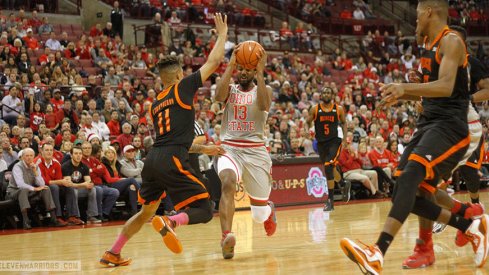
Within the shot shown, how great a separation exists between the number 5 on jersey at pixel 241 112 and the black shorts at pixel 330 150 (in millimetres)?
5876

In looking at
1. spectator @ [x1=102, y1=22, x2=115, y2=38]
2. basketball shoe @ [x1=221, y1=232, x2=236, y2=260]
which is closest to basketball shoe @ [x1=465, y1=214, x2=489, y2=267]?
basketball shoe @ [x1=221, y1=232, x2=236, y2=260]

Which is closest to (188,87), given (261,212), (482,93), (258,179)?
(258,179)

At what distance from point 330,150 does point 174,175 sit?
7417 mm

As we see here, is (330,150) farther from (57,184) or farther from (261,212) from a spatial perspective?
(261,212)

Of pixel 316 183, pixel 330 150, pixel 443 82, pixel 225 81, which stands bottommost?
pixel 316 183

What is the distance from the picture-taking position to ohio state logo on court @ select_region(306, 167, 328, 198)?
634 inches

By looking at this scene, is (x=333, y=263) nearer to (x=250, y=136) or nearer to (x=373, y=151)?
(x=250, y=136)

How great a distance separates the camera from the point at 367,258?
17.6ft

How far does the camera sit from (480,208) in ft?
21.4

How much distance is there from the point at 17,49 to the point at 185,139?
1204 cm

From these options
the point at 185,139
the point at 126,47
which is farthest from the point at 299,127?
the point at 185,139

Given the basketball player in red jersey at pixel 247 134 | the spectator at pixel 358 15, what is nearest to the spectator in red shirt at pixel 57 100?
the basketball player in red jersey at pixel 247 134

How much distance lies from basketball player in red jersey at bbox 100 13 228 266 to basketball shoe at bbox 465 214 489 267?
2304 millimetres

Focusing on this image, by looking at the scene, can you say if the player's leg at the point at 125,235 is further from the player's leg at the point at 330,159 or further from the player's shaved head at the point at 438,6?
the player's leg at the point at 330,159
